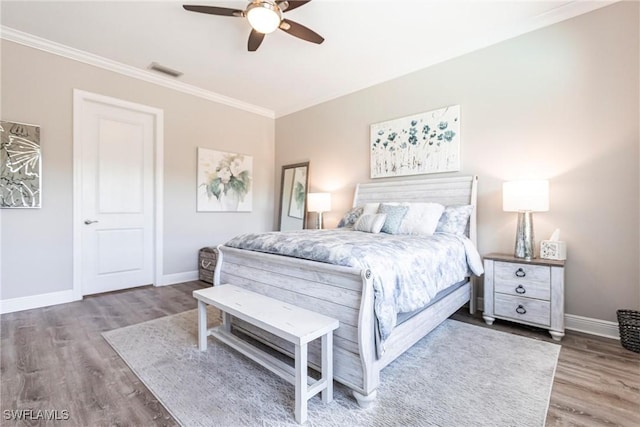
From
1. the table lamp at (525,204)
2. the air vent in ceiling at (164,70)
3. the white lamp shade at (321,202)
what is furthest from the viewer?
the white lamp shade at (321,202)

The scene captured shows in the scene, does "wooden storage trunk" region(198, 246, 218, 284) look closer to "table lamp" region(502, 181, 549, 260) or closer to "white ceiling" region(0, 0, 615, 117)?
"white ceiling" region(0, 0, 615, 117)

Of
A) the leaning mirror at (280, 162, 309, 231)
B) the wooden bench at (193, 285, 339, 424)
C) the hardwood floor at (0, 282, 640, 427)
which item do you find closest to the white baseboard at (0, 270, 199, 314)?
the hardwood floor at (0, 282, 640, 427)

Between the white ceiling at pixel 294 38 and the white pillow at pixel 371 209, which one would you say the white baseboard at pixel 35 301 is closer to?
the white ceiling at pixel 294 38

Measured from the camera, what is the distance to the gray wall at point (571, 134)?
239 centimetres

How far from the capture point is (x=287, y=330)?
149cm

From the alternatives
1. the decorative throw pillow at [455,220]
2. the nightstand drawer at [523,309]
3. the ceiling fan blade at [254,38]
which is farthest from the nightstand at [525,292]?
the ceiling fan blade at [254,38]

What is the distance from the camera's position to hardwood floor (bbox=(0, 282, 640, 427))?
1.50 metres

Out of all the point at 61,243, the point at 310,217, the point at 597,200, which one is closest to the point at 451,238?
the point at 597,200

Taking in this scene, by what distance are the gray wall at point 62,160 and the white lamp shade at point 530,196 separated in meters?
3.99

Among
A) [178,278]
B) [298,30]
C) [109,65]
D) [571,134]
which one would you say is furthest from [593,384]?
[109,65]

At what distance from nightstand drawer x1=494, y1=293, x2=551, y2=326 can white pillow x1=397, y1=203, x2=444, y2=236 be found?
82 cm

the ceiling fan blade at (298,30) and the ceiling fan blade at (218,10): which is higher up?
the ceiling fan blade at (218,10)

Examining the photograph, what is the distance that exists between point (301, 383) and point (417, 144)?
118 inches

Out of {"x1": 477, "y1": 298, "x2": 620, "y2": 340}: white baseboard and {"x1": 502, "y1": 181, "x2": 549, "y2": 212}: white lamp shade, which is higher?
{"x1": 502, "y1": 181, "x2": 549, "y2": 212}: white lamp shade
